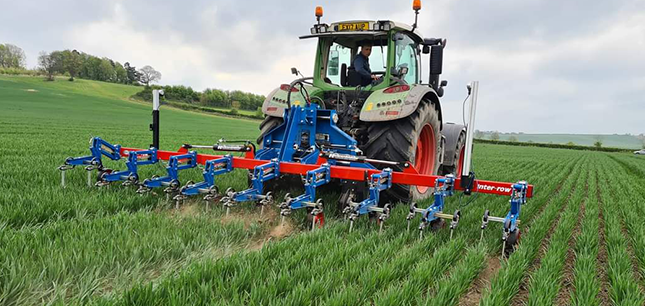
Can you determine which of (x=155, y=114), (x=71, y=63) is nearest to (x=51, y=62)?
(x=71, y=63)

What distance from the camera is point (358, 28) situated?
16.3ft

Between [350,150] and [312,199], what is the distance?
1.06 m

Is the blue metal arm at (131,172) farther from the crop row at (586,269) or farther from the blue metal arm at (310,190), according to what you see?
the crop row at (586,269)

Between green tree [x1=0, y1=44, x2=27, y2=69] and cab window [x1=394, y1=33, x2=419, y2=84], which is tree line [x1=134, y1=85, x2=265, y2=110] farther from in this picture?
cab window [x1=394, y1=33, x2=419, y2=84]

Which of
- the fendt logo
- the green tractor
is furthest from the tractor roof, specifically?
the fendt logo

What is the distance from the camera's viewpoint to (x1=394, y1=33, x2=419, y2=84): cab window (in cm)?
514

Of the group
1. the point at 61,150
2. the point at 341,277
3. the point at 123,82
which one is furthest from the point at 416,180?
the point at 123,82

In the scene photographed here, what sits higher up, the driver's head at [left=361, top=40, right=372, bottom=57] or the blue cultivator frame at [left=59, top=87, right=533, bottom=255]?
the driver's head at [left=361, top=40, right=372, bottom=57]

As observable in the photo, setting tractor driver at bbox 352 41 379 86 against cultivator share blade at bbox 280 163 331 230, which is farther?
tractor driver at bbox 352 41 379 86

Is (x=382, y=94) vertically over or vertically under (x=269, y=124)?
over

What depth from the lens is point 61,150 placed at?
8922 millimetres

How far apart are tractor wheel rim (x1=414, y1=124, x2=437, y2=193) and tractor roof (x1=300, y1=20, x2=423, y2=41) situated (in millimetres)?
1408

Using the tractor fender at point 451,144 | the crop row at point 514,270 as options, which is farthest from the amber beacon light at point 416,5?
the crop row at point 514,270

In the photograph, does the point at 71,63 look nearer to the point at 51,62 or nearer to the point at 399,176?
the point at 51,62
